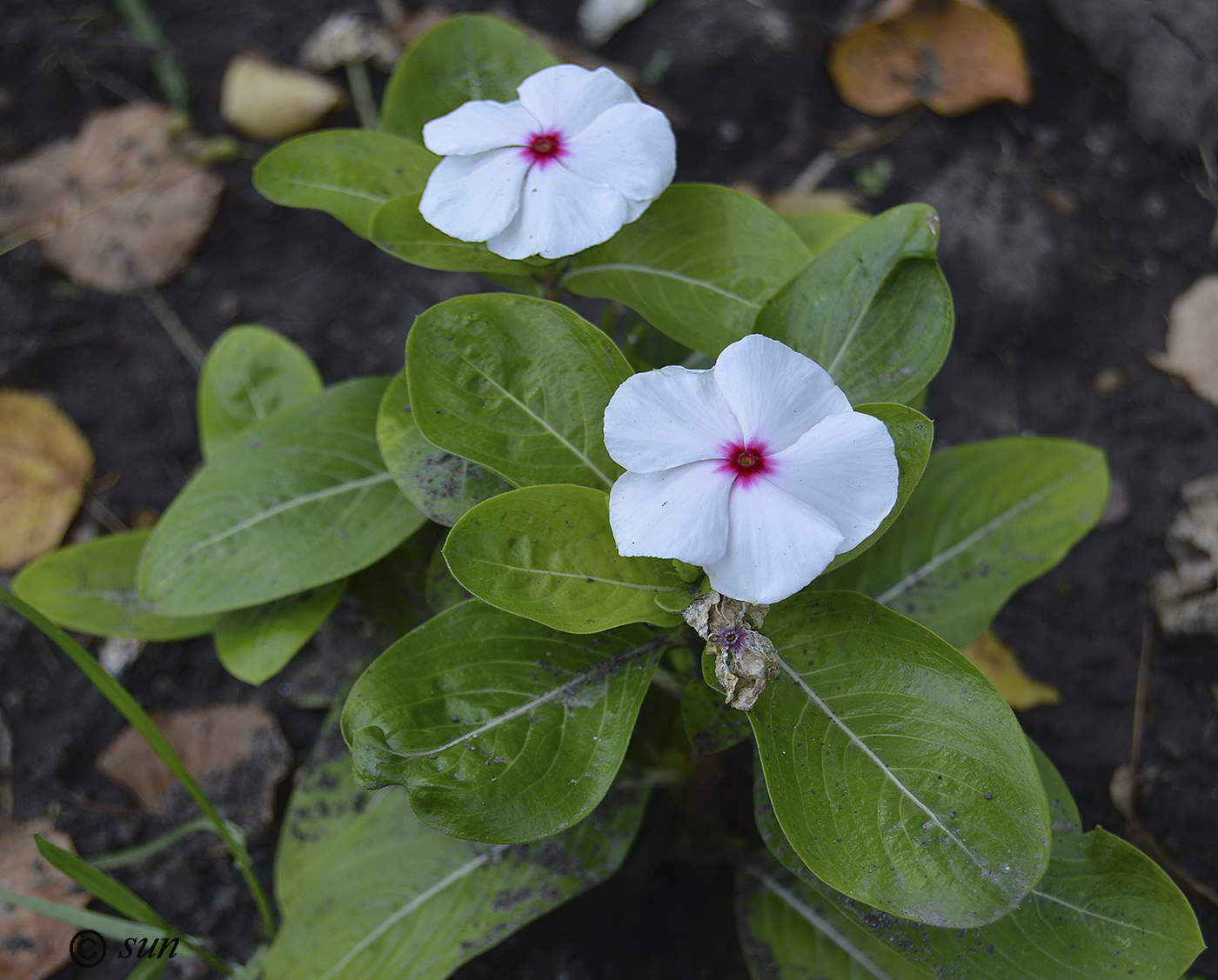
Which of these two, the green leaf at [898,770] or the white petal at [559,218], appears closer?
the green leaf at [898,770]

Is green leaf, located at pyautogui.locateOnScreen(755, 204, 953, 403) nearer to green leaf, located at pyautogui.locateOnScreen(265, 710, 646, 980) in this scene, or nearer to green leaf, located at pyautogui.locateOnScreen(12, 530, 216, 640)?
green leaf, located at pyautogui.locateOnScreen(265, 710, 646, 980)

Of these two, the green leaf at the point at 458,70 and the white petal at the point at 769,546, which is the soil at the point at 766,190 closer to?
the white petal at the point at 769,546

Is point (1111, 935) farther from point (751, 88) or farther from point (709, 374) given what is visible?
point (751, 88)

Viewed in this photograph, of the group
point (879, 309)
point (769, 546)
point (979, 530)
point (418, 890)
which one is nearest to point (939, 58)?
point (979, 530)

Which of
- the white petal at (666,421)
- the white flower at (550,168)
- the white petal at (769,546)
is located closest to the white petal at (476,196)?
the white flower at (550,168)

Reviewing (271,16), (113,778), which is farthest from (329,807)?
(271,16)
